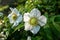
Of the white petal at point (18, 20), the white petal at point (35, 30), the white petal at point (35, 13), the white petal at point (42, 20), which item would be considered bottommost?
the white petal at point (35, 30)

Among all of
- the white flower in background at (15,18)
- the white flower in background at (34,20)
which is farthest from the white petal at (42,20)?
the white flower in background at (15,18)

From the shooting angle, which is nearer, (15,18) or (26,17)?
(26,17)

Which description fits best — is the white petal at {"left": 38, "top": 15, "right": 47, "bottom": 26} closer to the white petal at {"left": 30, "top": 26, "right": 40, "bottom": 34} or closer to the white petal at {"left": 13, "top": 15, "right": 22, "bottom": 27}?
the white petal at {"left": 30, "top": 26, "right": 40, "bottom": 34}

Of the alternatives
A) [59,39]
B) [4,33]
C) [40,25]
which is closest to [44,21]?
[40,25]

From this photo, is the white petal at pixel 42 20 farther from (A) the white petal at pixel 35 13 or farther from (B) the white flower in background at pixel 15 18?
(B) the white flower in background at pixel 15 18

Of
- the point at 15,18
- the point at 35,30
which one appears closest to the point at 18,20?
the point at 15,18

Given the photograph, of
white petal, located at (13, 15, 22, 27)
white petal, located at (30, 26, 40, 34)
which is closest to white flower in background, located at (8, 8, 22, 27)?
white petal, located at (13, 15, 22, 27)

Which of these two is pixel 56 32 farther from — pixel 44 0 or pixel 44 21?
pixel 44 0

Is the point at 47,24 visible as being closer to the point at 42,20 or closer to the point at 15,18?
the point at 42,20
